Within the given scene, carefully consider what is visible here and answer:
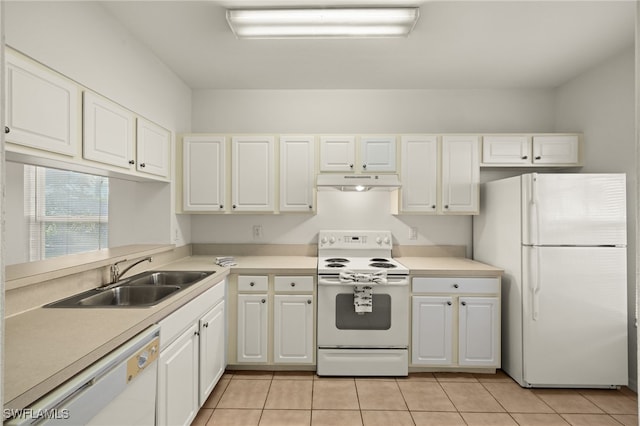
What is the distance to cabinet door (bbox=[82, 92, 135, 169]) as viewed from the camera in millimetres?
1907

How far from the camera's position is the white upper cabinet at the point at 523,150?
10.6 feet

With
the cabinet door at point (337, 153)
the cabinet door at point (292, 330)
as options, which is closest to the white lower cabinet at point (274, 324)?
the cabinet door at point (292, 330)

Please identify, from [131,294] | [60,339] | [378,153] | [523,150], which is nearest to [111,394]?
[60,339]

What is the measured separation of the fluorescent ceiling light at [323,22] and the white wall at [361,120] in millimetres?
1216

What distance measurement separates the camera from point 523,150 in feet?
10.6

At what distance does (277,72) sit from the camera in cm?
312

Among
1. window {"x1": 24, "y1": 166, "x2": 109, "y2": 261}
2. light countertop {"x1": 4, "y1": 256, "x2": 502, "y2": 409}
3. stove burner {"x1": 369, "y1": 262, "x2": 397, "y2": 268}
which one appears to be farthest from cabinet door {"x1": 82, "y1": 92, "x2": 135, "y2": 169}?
stove burner {"x1": 369, "y1": 262, "x2": 397, "y2": 268}

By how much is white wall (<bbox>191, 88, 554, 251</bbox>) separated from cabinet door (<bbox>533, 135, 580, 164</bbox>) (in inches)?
14.0

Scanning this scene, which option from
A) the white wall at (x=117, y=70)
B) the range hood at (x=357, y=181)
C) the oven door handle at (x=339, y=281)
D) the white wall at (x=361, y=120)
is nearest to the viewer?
the white wall at (x=117, y=70)

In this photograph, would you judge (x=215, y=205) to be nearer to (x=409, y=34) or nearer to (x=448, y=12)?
(x=409, y=34)

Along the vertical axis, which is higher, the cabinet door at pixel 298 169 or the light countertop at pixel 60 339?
the cabinet door at pixel 298 169

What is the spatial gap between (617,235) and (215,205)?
3.35m

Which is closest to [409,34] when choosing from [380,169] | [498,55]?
[498,55]

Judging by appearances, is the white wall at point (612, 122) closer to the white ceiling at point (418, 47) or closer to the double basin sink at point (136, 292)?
the white ceiling at point (418, 47)
